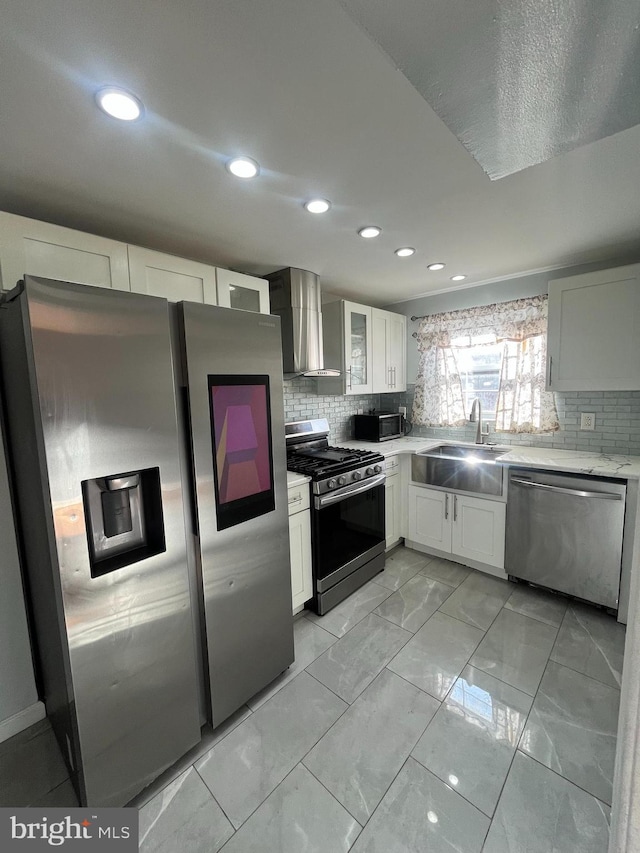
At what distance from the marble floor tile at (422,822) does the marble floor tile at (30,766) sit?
47.9 inches

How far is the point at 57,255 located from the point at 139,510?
1097mm

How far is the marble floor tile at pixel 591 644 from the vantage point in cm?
181

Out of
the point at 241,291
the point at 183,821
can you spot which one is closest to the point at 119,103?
the point at 241,291

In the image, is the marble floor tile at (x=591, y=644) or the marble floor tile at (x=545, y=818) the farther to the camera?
the marble floor tile at (x=591, y=644)

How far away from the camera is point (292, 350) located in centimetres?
248

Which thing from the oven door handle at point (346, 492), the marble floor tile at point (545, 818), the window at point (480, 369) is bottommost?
the marble floor tile at point (545, 818)

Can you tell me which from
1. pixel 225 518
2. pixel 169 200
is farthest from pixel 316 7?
pixel 225 518

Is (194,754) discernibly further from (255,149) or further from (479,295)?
(479,295)

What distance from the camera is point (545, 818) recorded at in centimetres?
120

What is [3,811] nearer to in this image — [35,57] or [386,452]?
[35,57]

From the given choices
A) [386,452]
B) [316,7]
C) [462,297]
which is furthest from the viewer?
[462,297]

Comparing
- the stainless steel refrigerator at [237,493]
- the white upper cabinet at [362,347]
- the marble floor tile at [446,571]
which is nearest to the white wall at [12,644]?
the stainless steel refrigerator at [237,493]

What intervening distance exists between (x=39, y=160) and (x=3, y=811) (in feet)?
7.34

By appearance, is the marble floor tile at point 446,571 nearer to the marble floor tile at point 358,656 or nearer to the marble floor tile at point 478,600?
the marble floor tile at point 478,600
